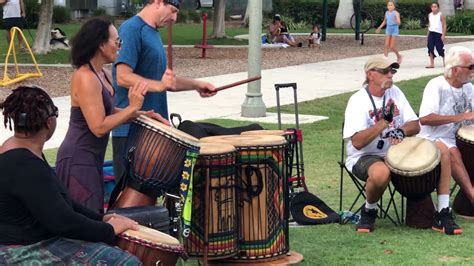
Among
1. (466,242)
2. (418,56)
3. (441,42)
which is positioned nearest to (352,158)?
(466,242)

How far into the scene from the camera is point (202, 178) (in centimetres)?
607

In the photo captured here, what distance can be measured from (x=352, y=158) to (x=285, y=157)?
1.36 metres

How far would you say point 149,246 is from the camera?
4.95 meters

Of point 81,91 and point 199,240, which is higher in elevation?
point 81,91

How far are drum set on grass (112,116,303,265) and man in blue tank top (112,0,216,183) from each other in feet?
1.24

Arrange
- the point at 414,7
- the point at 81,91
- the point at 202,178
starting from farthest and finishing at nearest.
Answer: the point at 414,7 → the point at 202,178 → the point at 81,91

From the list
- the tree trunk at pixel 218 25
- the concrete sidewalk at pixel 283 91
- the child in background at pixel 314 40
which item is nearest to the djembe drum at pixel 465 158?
the concrete sidewalk at pixel 283 91

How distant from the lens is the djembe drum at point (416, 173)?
24.1 ft

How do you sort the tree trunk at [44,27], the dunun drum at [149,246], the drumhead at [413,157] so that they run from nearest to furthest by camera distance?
the dunun drum at [149,246] < the drumhead at [413,157] < the tree trunk at [44,27]

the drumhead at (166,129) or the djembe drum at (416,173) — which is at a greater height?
the drumhead at (166,129)

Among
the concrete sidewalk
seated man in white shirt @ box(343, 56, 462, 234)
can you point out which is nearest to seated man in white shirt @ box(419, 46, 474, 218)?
seated man in white shirt @ box(343, 56, 462, 234)

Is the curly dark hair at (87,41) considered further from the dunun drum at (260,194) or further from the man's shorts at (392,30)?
the man's shorts at (392,30)

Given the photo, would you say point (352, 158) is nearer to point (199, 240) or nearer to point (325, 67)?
point (199, 240)

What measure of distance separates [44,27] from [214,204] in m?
17.3
